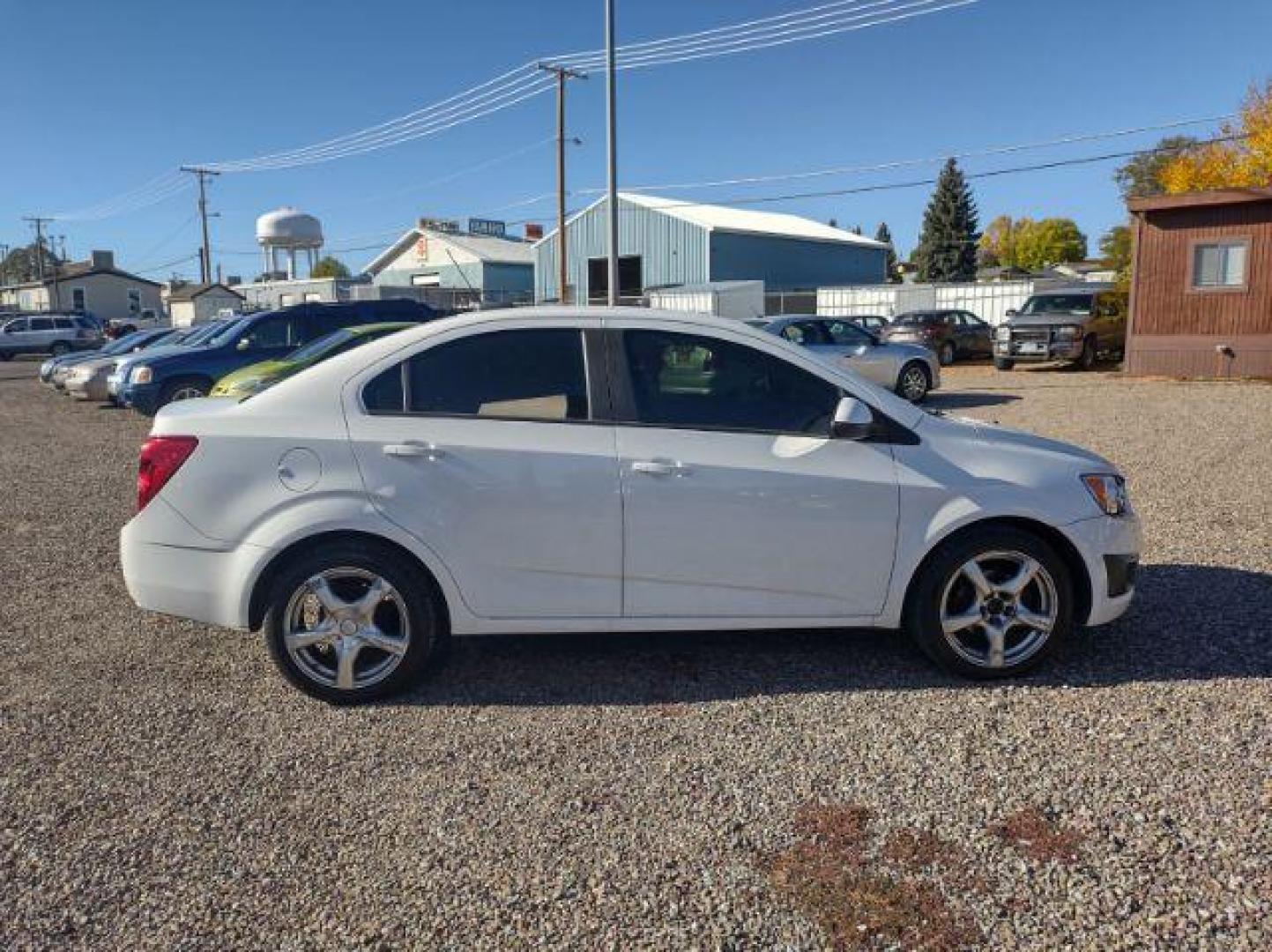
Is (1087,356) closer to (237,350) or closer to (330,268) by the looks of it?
(237,350)

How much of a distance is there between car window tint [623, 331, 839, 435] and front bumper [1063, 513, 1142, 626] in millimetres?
1228

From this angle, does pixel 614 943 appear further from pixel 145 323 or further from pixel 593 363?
pixel 145 323

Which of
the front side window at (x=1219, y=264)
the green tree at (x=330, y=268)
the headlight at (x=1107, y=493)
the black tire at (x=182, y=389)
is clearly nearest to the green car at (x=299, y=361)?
the black tire at (x=182, y=389)

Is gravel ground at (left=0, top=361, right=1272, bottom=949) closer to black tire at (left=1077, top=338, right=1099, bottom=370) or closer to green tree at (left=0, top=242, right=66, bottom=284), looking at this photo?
black tire at (left=1077, top=338, right=1099, bottom=370)

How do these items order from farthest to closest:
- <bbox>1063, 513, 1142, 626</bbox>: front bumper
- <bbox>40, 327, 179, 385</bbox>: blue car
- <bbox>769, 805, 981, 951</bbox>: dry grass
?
<bbox>40, 327, 179, 385</bbox>: blue car
<bbox>1063, 513, 1142, 626</bbox>: front bumper
<bbox>769, 805, 981, 951</bbox>: dry grass

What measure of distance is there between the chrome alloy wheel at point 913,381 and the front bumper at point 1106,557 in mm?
11858

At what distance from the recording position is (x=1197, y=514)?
7.28m

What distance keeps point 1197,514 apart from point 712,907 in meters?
6.20

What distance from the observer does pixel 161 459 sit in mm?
3963

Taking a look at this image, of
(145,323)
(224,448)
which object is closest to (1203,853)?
(224,448)

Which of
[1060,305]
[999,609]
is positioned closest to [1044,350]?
[1060,305]

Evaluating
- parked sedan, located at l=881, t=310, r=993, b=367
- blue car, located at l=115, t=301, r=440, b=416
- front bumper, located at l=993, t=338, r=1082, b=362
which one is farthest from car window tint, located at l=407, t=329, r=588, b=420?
parked sedan, located at l=881, t=310, r=993, b=367

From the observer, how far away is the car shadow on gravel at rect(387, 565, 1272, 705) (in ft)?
13.7

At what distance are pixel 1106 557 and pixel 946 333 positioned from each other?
22.6 meters
